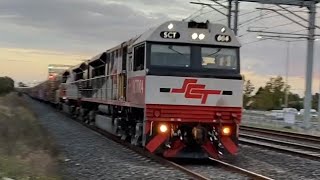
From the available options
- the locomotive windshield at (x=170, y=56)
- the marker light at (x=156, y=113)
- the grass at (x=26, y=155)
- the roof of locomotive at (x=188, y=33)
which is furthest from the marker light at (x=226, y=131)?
the grass at (x=26, y=155)

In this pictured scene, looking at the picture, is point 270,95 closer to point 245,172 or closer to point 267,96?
point 267,96

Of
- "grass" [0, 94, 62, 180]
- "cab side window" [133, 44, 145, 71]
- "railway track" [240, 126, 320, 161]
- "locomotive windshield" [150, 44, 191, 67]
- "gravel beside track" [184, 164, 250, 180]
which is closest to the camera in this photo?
"grass" [0, 94, 62, 180]

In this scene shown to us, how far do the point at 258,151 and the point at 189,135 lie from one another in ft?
15.5

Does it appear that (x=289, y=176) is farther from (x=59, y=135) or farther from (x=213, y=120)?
(x=59, y=135)

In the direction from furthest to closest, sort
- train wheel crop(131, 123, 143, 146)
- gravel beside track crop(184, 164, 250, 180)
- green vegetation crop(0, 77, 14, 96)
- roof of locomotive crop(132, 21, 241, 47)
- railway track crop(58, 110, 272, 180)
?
1. green vegetation crop(0, 77, 14, 96)
2. train wheel crop(131, 123, 143, 146)
3. roof of locomotive crop(132, 21, 241, 47)
4. gravel beside track crop(184, 164, 250, 180)
5. railway track crop(58, 110, 272, 180)

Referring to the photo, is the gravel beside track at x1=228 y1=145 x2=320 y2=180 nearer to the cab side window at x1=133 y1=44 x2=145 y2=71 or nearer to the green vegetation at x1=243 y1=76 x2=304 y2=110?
the cab side window at x1=133 y1=44 x2=145 y2=71

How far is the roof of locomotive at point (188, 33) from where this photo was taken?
48.0ft

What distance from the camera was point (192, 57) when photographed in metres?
14.6

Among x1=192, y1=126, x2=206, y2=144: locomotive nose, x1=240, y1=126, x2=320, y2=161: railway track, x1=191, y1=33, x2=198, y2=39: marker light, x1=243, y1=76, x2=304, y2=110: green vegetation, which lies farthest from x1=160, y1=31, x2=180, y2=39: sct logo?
x1=243, y1=76, x2=304, y2=110: green vegetation

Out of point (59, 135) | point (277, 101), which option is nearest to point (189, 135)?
point (59, 135)

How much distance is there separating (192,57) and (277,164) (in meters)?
3.68

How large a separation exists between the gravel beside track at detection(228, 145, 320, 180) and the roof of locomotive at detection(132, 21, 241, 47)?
3.23 meters

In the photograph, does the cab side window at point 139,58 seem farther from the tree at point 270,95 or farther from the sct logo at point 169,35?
the tree at point 270,95

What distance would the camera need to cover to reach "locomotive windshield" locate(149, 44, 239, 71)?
14516 millimetres
